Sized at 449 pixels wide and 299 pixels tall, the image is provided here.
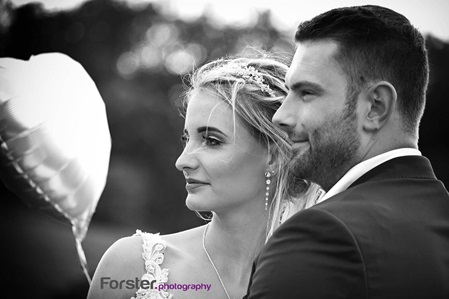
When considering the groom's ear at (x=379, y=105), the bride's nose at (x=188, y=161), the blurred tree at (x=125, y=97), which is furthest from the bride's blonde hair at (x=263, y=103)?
the groom's ear at (x=379, y=105)

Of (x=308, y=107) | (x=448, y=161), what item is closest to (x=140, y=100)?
(x=308, y=107)

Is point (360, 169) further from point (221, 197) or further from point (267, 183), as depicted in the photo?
point (267, 183)

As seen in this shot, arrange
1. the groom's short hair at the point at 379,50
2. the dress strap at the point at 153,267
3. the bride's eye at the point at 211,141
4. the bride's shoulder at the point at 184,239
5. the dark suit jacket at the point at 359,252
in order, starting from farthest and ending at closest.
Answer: the bride's shoulder at the point at 184,239 < the bride's eye at the point at 211,141 < the dress strap at the point at 153,267 < the groom's short hair at the point at 379,50 < the dark suit jacket at the point at 359,252

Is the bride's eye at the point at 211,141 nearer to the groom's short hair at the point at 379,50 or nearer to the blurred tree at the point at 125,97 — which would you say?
the blurred tree at the point at 125,97

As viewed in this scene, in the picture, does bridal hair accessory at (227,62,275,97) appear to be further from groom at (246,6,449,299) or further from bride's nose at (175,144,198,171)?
groom at (246,6,449,299)

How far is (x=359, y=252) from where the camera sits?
1210 millimetres

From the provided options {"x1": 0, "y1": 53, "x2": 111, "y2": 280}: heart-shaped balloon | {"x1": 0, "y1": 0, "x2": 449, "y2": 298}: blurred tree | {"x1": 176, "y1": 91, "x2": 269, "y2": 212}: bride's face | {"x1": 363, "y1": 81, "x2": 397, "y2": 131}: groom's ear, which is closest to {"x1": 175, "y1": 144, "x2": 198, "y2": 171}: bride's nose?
{"x1": 176, "y1": 91, "x2": 269, "y2": 212}: bride's face

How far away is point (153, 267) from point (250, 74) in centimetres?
115

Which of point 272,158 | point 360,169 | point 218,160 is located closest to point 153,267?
point 218,160

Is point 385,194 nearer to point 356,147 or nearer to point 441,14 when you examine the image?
point 356,147

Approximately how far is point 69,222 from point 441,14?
3.18 m

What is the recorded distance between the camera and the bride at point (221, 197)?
2.59 metres

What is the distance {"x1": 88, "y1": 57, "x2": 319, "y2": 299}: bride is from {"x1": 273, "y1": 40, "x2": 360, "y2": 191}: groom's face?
1.01m

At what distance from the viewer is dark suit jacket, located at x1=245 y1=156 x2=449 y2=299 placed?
1198mm
